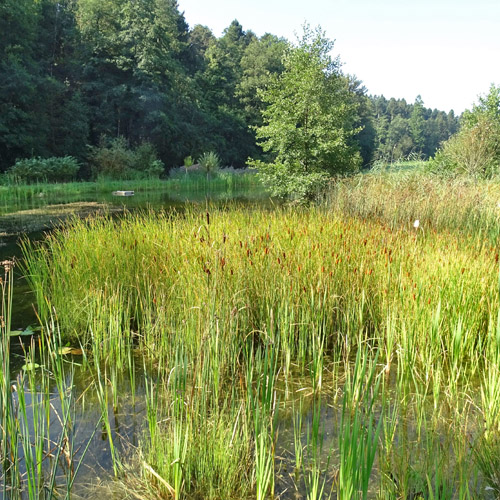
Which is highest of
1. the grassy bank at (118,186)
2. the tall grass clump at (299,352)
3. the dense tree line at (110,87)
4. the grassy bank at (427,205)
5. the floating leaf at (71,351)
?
the dense tree line at (110,87)

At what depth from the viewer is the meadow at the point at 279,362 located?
1.89 metres

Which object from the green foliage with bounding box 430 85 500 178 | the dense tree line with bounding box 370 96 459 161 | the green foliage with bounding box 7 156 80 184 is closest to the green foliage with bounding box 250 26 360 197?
the green foliage with bounding box 430 85 500 178

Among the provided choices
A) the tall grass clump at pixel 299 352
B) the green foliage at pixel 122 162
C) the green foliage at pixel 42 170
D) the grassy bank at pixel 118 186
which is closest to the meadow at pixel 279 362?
the tall grass clump at pixel 299 352

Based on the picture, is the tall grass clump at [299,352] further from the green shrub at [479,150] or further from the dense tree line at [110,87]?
the dense tree line at [110,87]

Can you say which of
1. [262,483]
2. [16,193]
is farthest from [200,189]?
[262,483]

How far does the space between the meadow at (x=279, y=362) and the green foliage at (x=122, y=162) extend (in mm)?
18831

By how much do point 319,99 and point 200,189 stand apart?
10.7 m

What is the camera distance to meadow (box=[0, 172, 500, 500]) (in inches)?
74.4

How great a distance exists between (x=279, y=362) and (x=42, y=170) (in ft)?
63.6

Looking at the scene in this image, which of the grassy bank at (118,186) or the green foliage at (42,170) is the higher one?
the green foliage at (42,170)

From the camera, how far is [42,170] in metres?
19.8

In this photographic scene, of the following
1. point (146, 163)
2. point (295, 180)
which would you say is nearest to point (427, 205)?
point (295, 180)

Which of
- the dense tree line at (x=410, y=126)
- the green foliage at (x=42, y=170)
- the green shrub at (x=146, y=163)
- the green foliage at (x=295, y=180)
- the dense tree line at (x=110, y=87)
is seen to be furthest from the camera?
the dense tree line at (x=410, y=126)

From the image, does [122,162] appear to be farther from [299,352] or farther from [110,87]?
[299,352]
